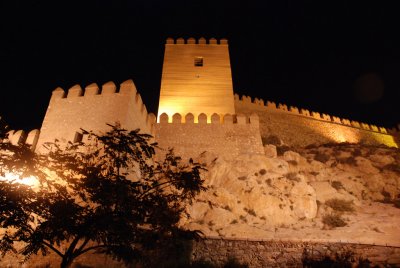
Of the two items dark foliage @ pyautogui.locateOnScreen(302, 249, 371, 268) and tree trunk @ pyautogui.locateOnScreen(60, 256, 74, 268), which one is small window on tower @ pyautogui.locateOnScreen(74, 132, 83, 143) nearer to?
tree trunk @ pyautogui.locateOnScreen(60, 256, 74, 268)

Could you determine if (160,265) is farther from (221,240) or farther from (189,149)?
(189,149)

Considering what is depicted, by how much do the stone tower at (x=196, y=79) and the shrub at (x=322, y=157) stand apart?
6642 mm

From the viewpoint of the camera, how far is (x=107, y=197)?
6.82 metres

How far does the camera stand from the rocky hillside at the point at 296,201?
12.5 meters

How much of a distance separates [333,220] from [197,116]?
998 cm

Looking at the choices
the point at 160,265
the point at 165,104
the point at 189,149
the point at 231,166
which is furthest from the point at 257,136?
the point at 160,265

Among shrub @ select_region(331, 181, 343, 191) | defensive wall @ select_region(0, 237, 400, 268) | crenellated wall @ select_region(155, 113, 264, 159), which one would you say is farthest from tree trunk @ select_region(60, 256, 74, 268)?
shrub @ select_region(331, 181, 343, 191)

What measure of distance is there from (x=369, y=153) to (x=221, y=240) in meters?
14.6

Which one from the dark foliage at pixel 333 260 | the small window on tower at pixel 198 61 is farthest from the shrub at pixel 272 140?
A: the dark foliage at pixel 333 260

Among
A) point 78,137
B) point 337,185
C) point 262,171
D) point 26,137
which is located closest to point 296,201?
point 262,171

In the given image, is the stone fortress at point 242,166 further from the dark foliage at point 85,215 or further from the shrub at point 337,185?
the dark foliage at point 85,215

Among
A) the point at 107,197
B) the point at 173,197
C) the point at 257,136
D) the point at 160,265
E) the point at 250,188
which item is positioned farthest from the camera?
the point at 257,136

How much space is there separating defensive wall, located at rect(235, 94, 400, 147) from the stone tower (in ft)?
13.3

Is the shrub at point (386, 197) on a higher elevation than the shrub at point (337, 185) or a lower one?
lower
